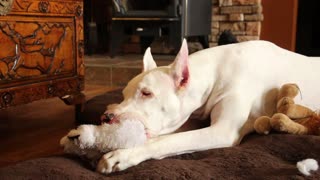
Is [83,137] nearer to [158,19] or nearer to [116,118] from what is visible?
[116,118]

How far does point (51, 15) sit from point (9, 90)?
1.40 feet

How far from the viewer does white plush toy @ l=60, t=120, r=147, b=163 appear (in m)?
1.06

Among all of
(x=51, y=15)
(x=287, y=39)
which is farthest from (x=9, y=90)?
(x=287, y=39)

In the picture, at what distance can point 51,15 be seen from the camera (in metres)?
1.84

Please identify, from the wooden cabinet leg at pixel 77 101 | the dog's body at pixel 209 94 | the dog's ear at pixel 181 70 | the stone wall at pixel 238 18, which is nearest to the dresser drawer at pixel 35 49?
the wooden cabinet leg at pixel 77 101

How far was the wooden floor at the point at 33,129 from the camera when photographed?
1635mm

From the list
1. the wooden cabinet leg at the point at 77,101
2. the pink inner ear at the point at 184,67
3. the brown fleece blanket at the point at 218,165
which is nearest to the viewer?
the brown fleece blanket at the point at 218,165

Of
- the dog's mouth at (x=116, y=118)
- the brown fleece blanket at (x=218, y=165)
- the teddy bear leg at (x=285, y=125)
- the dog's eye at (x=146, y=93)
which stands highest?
the dog's eye at (x=146, y=93)

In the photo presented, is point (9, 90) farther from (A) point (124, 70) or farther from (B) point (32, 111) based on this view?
(A) point (124, 70)

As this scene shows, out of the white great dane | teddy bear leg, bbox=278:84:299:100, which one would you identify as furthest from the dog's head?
teddy bear leg, bbox=278:84:299:100

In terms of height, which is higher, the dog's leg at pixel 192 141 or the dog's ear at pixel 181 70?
the dog's ear at pixel 181 70

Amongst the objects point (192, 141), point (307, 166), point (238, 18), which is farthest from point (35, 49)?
point (238, 18)

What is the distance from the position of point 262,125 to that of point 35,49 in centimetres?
100

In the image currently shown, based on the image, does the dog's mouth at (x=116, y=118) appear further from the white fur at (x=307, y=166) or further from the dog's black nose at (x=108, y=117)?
the white fur at (x=307, y=166)
